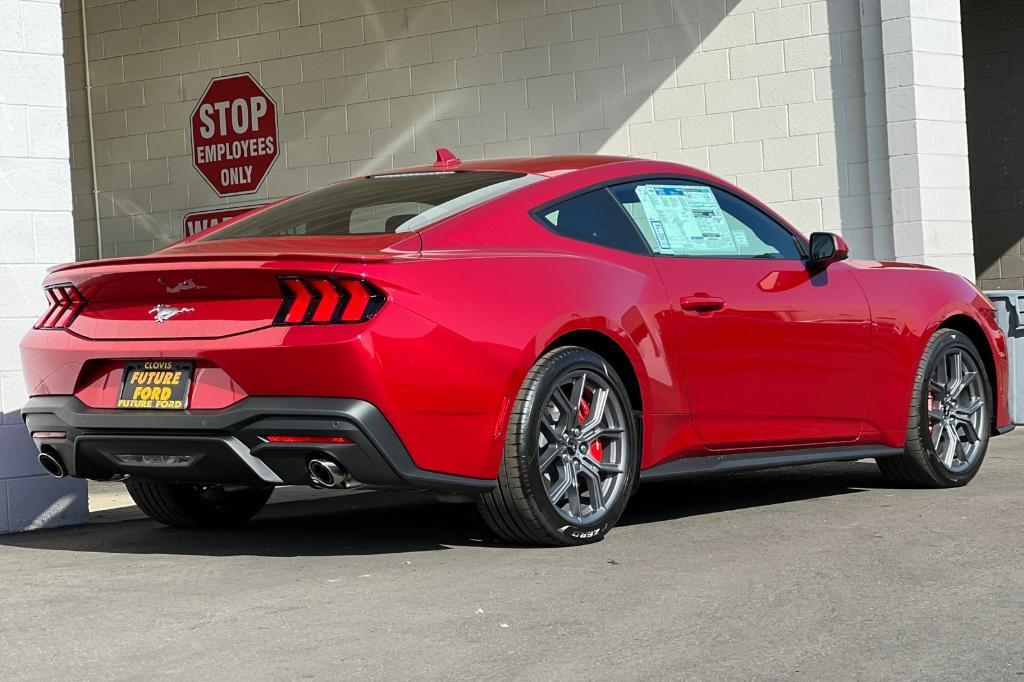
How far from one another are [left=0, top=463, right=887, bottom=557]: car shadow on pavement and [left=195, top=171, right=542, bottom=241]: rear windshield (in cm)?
112

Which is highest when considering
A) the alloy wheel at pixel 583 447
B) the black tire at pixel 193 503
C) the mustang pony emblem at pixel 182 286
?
the mustang pony emblem at pixel 182 286

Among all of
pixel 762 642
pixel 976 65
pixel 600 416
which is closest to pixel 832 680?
pixel 762 642

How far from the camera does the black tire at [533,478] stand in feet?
16.6

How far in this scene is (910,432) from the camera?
6.69 m

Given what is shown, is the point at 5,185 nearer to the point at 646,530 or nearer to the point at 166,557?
the point at 166,557

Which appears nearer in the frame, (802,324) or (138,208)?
(802,324)

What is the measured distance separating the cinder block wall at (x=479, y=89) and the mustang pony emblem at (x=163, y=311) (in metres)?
7.42

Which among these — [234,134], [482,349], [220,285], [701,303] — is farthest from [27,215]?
[234,134]

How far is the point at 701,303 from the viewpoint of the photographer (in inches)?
226

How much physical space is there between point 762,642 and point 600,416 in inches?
64.7

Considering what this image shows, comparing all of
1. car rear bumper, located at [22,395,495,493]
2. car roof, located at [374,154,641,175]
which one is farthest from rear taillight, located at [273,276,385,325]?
car roof, located at [374,154,641,175]

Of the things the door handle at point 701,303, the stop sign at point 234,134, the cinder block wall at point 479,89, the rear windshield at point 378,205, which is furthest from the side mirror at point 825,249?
the stop sign at point 234,134

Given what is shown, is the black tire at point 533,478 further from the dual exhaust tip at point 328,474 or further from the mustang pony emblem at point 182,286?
the mustang pony emblem at point 182,286

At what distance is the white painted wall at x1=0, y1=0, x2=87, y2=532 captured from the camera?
655 cm
